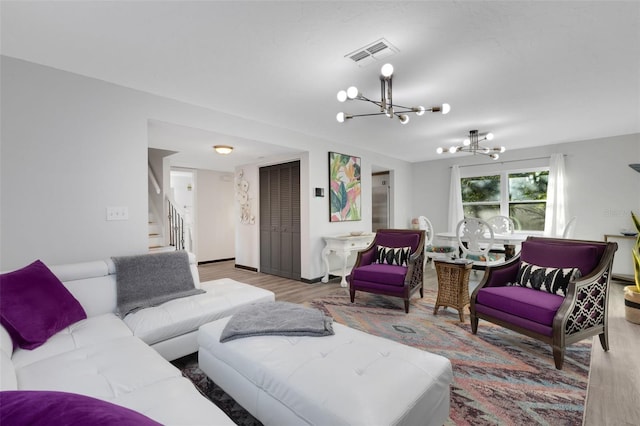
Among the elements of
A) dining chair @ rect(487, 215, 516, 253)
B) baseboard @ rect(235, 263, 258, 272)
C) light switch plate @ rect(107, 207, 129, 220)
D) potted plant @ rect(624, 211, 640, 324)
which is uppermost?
light switch plate @ rect(107, 207, 129, 220)

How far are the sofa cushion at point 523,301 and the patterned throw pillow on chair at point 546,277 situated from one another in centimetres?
5

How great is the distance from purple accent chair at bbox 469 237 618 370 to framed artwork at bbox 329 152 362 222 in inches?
109

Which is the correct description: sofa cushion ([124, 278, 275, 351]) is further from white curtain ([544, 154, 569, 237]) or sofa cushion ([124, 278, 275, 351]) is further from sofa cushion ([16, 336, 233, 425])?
white curtain ([544, 154, 569, 237])

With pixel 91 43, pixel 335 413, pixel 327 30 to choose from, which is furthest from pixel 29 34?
pixel 335 413

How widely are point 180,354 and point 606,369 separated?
10.6 feet

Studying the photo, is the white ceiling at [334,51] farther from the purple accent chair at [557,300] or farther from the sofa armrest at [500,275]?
the sofa armrest at [500,275]

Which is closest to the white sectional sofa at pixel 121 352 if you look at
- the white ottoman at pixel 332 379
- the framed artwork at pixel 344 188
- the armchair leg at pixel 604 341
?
the white ottoman at pixel 332 379

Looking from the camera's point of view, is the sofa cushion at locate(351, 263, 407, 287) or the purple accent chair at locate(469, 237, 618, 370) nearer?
the purple accent chair at locate(469, 237, 618, 370)

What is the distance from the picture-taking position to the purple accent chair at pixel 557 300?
2154 mm

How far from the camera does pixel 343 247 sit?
454 centimetres

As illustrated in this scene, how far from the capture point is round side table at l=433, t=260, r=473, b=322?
9.95ft

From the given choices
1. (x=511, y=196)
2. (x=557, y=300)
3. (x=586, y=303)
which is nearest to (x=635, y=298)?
(x=586, y=303)

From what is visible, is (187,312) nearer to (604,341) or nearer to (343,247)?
(343,247)

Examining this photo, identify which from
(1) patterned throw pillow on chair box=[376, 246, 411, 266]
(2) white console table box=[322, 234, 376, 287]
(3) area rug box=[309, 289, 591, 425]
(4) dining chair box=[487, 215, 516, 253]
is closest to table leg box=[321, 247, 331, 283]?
(2) white console table box=[322, 234, 376, 287]
